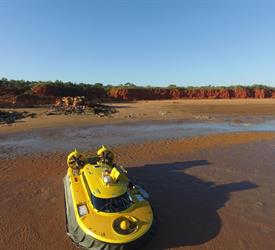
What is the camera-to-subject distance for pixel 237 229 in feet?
26.9

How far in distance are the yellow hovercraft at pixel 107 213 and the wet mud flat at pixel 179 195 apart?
508 millimetres

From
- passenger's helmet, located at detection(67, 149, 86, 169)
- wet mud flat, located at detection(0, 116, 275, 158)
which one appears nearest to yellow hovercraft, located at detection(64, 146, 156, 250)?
passenger's helmet, located at detection(67, 149, 86, 169)

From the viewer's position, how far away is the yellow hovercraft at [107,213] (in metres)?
6.79

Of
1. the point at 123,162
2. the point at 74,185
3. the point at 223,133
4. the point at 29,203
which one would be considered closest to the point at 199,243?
the point at 74,185

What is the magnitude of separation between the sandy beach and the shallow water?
119mm

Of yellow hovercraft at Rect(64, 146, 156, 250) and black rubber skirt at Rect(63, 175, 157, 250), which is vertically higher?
yellow hovercraft at Rect(64, 146, 156, 250)

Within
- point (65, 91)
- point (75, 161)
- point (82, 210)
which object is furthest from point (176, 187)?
point (65, 91)

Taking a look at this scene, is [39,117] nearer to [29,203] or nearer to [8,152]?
[8,152]

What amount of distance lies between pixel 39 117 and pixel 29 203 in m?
19.0

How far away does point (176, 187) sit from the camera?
11.1 m

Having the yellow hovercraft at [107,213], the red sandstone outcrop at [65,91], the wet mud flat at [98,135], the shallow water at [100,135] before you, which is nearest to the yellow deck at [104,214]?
the yellow hovercraft at [107,213]

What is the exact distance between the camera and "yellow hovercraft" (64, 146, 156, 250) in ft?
22.3

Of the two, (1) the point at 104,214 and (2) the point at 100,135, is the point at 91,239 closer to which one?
(1) the point at 104,214

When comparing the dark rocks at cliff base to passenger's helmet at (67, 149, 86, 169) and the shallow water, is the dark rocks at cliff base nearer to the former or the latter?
the shallow water
